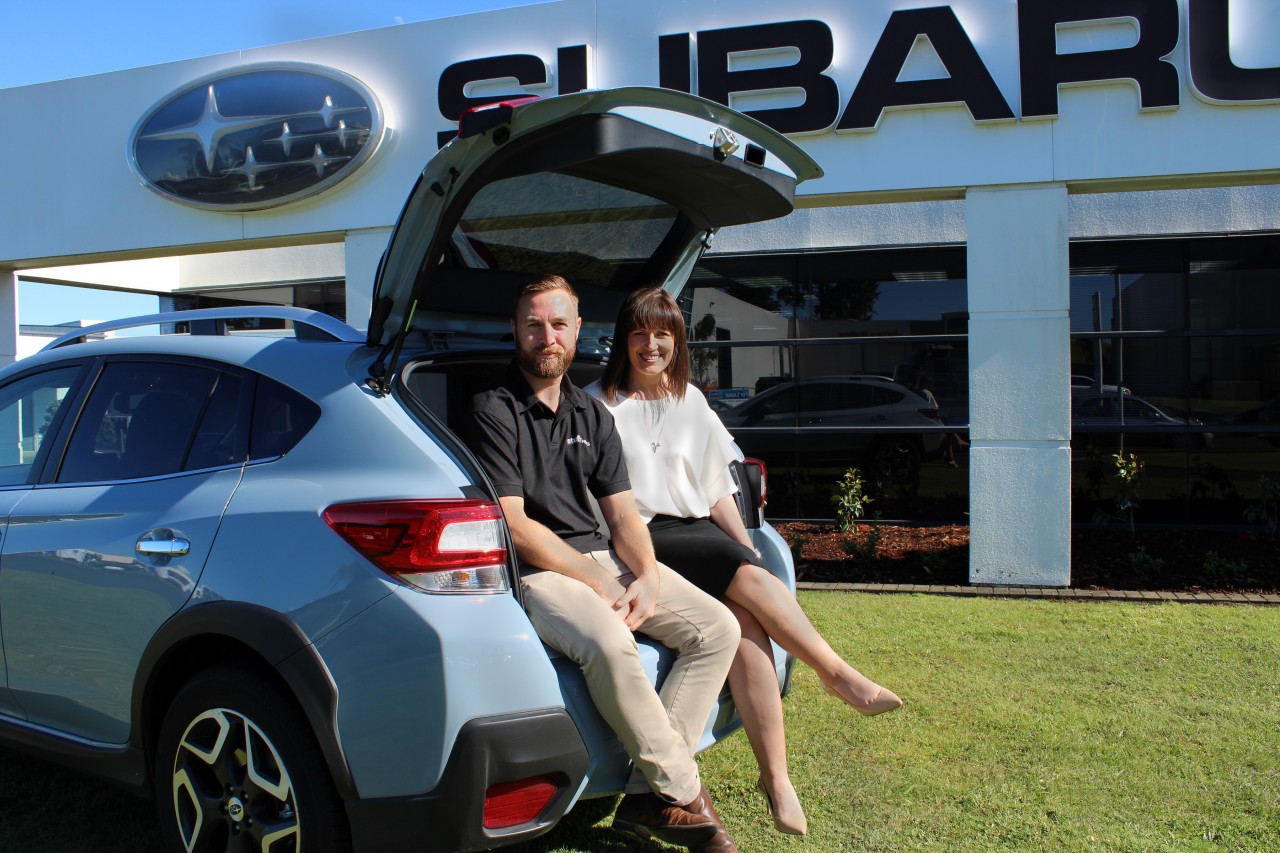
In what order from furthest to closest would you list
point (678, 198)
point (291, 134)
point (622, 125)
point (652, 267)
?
point (291, 134)
point (652, 267)
point (678, 198)
point (622, 125)

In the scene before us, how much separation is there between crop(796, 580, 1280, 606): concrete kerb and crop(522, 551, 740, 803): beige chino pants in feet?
13.7

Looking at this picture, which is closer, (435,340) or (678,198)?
(435,340)

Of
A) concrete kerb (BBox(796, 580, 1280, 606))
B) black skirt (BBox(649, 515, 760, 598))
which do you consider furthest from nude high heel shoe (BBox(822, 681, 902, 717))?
concrete kerb (BBox(796, 580, 1280, 606))

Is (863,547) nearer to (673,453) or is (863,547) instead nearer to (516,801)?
(673,453)

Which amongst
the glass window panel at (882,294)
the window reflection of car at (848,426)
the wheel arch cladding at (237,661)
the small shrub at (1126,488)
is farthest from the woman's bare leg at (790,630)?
the glass window panel at (882,294)

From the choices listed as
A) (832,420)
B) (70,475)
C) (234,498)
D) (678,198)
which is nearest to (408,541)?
(234,498)

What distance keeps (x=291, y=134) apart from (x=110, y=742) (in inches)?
240

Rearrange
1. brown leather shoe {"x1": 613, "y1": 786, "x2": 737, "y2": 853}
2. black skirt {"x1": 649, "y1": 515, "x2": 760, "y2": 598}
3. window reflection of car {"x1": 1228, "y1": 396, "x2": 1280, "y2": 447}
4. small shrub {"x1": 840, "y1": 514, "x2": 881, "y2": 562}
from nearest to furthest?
1. brown leather shoe {"x1": 613, "y1": 786, "x2": 737, "y2": 853}
2. black skirt {"x1": 649, "y1": 515, "x2": 760, "y2": 598}
3. small shrub {"x1": 840, "y1": 514, "x2": 881, "y2": 562}
4. window reflection of car {"x1": 1228, "y1": 396, "x2": 1280, "y2": 447}

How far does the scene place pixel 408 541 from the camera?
8.41 ft

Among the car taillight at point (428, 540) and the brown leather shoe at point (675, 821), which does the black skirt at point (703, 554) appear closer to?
the brown leather shoe at point (675, 821)

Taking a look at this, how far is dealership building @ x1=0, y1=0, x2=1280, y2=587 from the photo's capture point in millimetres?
6871

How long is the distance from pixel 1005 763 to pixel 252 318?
10.3 feet

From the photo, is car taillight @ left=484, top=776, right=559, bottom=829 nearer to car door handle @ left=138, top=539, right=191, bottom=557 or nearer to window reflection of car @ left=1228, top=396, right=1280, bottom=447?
car door handle @ left=138, top=539, right=191, bottom=557

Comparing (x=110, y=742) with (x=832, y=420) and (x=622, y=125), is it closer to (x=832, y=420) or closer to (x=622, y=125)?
(x=622, y=125)
